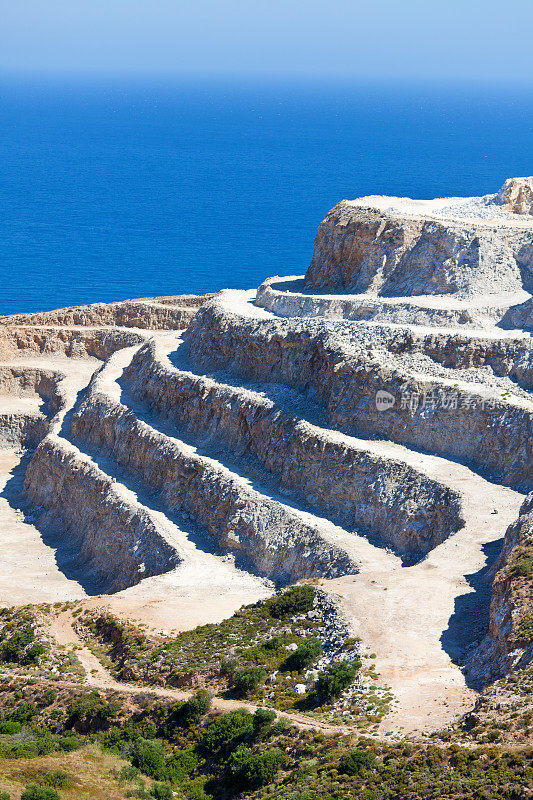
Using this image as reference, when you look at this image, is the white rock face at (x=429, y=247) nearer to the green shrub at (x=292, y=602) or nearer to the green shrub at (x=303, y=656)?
the green shrub at (x=292, y=602)

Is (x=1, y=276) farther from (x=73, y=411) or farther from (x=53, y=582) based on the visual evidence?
(x=53, y=582)

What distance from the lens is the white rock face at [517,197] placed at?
82688mm

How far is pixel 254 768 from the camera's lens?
35312 mm

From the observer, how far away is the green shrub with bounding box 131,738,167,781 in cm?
3759

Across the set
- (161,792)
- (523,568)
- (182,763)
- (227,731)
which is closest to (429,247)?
(523,568)

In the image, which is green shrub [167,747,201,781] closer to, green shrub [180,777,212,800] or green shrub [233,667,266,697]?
green shrub [180,777,212,800]

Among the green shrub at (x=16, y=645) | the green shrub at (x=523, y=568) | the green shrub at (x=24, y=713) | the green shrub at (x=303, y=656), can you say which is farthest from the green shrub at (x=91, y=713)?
the green shrub at (x=523, y=568)

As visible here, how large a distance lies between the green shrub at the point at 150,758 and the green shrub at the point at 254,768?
Answer: 2.99 m

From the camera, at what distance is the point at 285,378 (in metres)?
70.3

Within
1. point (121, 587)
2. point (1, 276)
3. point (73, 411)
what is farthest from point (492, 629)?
point (1, 276)

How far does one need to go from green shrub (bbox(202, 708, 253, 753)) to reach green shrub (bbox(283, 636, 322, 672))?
3.99 m

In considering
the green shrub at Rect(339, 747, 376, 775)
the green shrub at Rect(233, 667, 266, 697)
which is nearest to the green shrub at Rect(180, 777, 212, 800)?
the green shrub at Rect(233, 667, 266, 697)

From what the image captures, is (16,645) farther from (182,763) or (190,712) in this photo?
(182,763)

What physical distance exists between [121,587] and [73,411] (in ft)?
91.2
